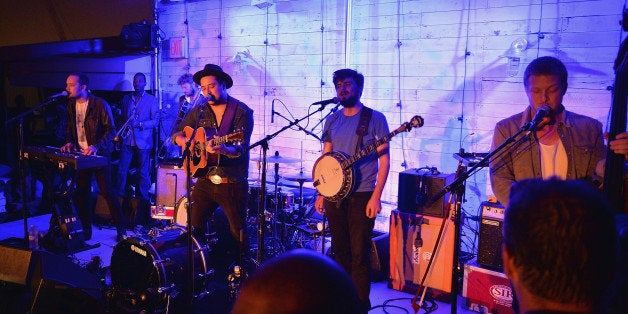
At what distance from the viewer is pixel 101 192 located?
7.00 metres

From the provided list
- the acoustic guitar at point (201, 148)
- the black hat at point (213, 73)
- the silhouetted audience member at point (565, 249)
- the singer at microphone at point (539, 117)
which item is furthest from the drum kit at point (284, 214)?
the silhouetted audience member at point (565, 249)

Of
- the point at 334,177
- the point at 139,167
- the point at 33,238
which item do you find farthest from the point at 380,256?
the point at 139,167

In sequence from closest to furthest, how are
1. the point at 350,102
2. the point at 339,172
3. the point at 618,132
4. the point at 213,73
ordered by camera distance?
the point at 618,132 → the point at 339,172 → the point at 350,102 → the point at 213,73

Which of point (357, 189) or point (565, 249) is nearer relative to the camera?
point (565, 249)

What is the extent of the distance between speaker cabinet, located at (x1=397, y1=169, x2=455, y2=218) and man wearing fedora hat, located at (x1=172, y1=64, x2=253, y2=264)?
189 cm

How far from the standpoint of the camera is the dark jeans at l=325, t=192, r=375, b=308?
440cm

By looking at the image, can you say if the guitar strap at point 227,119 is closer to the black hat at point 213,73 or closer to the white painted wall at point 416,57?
the black hat at point 213,73

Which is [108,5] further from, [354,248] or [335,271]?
[335,271]

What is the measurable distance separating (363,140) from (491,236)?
5.88 ft

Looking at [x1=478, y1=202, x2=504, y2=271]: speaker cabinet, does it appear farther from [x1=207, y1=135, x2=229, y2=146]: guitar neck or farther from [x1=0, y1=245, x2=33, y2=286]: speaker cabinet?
[x1=0, y1=245, x2=33, y2=286]: speaker cabinet

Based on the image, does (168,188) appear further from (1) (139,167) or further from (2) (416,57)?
(2) (416,57)

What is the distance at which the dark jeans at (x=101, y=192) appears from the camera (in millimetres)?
6949

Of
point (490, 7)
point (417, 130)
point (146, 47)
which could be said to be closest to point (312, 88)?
point (417, 130)

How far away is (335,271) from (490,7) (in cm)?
605
